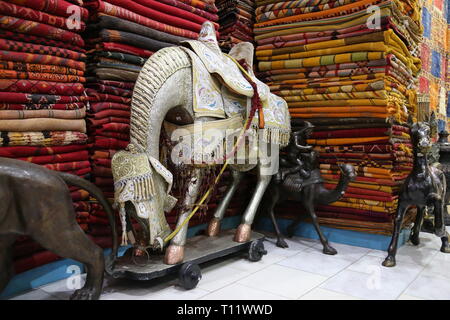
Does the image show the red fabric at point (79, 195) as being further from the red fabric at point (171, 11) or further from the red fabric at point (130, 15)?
the red fabric at point (171, 11)

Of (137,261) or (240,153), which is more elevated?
(240,153)

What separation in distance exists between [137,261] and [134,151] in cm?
69

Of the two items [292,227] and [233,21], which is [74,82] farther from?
[292,227]

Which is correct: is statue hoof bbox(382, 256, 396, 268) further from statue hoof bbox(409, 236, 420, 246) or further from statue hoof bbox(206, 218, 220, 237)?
statue hoof bbox(206, 218, 220, 237)

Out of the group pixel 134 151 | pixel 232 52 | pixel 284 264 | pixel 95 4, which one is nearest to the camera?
pixel 134 151

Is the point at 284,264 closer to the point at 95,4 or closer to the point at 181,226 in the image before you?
the point at 181,226

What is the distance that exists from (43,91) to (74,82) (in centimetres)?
23

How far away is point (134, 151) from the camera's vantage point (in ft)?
6.82

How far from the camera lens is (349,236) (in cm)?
341

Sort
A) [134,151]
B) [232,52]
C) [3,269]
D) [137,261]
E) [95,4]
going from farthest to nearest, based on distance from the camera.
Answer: [232,52], [95,4], [137,261], [134,151], [3,269]

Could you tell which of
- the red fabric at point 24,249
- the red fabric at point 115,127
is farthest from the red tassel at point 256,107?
the red fabric at point 24,249

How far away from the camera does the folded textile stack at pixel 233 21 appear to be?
149 inches

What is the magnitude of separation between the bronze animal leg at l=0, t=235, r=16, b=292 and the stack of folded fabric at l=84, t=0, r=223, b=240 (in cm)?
60

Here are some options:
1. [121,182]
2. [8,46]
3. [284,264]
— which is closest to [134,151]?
[121,182]
